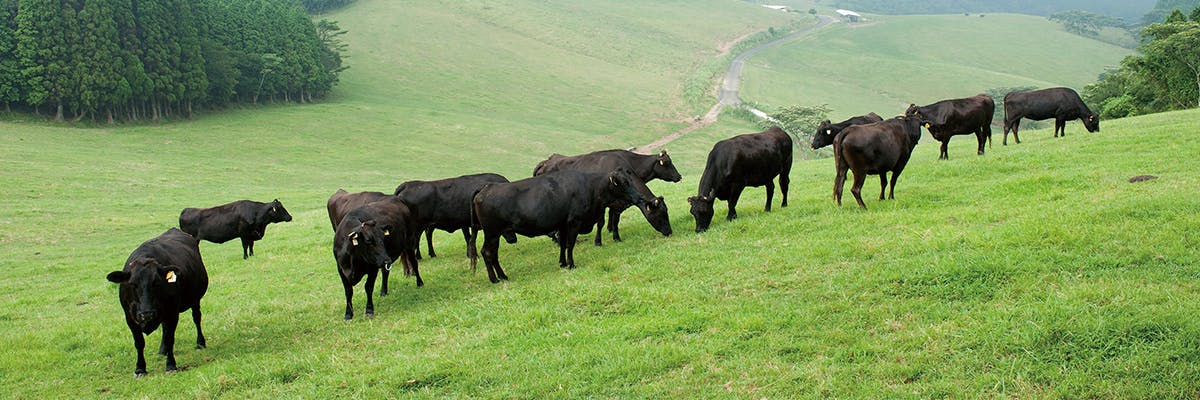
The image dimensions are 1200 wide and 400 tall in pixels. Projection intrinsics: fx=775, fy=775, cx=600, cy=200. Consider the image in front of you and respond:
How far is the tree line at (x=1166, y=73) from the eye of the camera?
149 feet

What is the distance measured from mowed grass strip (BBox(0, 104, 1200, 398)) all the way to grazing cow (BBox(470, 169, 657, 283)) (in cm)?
55

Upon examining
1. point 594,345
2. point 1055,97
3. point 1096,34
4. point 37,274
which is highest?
point 1096,34

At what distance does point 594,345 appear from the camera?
350 inches

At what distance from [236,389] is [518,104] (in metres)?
77.0

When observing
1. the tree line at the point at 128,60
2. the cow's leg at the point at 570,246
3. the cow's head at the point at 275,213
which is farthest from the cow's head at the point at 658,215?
the tree line at the point at 128,60

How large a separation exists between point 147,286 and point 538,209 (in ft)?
18.9

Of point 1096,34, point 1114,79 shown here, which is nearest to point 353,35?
point 1114,79

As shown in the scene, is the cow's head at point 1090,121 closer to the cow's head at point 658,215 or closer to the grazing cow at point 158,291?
the cow's head at point 658,215

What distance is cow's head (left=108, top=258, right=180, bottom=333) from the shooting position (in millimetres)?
9719

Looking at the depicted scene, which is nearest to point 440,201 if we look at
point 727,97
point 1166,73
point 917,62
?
point 1166,73

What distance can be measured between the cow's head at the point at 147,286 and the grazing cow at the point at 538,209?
4.69 m

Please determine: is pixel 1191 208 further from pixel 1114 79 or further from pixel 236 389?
pixel 1114 79

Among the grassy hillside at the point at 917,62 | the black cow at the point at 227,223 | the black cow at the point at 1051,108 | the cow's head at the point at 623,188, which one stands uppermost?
the grassy hillside at the point at 917,62

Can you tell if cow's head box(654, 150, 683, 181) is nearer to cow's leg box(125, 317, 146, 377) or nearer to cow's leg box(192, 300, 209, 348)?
cow's leg box(192, 300, 209, 348)
